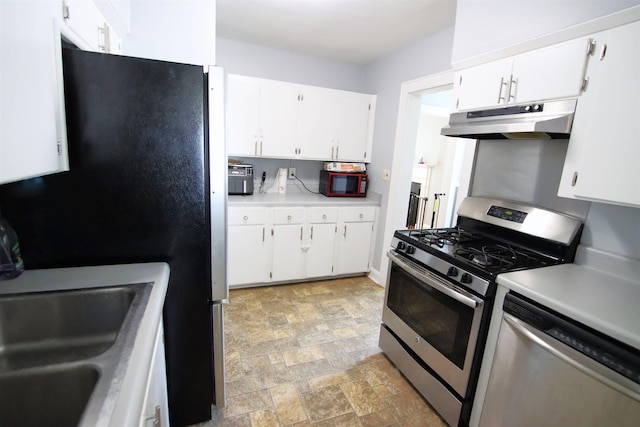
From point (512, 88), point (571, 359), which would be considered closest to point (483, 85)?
point (512, 88)

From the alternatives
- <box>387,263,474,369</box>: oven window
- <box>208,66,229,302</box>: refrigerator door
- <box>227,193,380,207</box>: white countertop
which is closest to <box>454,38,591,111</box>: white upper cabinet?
<box>387,263,474,369</box>: oven window

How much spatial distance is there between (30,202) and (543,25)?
2.44 m

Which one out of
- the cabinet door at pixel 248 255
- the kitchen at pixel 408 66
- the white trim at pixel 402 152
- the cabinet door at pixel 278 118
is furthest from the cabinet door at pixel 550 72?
the cabinet door at pixel 248 255

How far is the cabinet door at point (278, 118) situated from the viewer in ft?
9.85

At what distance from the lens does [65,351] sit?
96 centimetres

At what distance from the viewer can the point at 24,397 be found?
811 mm

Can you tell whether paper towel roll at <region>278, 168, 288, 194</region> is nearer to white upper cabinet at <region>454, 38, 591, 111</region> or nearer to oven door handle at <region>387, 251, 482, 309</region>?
oven door handle at <region>387, 251, 482, 309</region>

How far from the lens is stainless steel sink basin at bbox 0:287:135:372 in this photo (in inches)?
36.9

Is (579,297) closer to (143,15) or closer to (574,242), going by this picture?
(574,242)

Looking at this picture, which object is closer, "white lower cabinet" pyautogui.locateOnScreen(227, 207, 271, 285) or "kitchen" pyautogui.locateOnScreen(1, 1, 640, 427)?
"kitchen" pyautogui.locateOnScreen(1, 1, 640, 427)

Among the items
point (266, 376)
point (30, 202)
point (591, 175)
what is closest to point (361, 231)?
point (266, 376)

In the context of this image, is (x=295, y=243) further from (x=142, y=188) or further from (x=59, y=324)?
(x=59, y=324)

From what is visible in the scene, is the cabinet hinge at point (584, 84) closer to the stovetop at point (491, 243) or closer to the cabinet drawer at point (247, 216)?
the stovetop at point (491, 243)

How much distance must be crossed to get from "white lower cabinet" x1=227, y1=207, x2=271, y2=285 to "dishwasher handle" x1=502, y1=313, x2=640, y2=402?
83.7 inches
